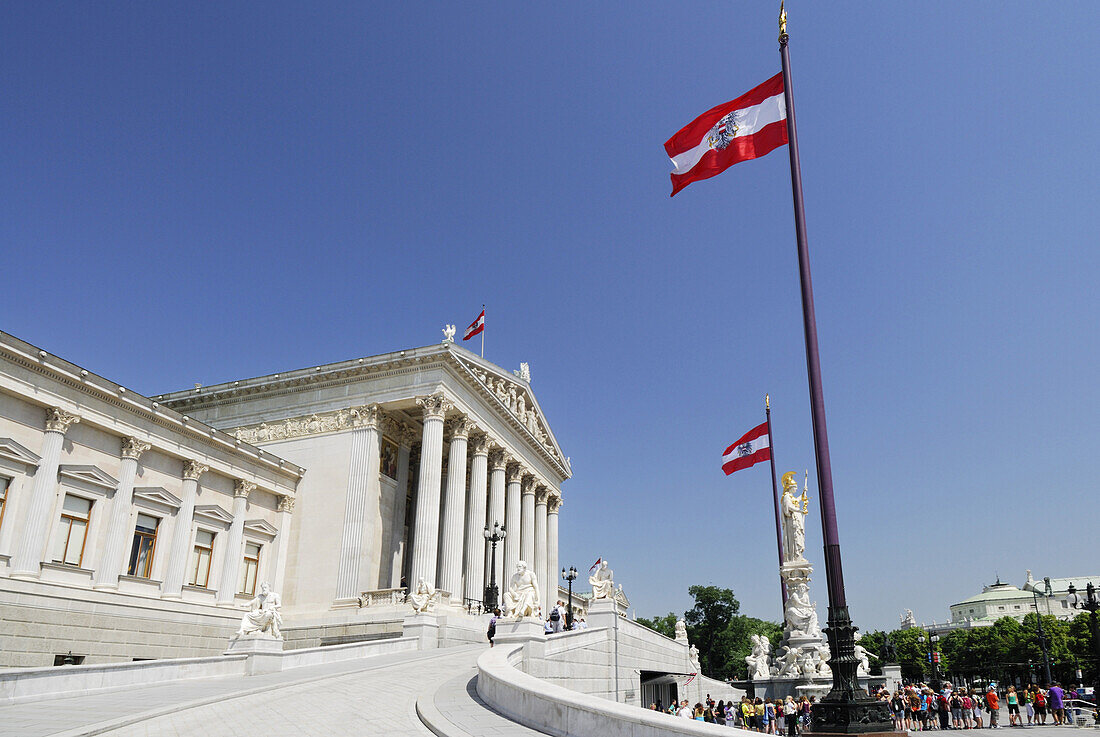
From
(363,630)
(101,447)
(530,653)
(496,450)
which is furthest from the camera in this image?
(496,450)

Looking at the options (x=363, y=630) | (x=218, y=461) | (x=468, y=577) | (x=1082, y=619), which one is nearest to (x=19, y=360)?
(x=218, y=461)

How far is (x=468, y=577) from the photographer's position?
37.4 meters

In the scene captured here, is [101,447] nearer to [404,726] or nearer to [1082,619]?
[404,726]

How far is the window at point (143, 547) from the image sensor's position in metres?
27.4

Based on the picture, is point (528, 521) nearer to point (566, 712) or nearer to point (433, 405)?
point (433, 405)

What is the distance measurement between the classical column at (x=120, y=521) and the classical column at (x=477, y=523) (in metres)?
16.1

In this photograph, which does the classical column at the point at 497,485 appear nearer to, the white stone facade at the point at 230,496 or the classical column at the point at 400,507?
the white stone facade at the point at 230,496

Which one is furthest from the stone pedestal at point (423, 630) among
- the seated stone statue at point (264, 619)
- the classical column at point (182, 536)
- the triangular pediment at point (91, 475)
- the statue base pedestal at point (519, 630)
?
the triangular pediment at point (91, 475)

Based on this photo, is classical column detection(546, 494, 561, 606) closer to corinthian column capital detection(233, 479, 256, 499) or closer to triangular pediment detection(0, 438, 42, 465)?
corinthian column capital detection(233, 479, 256, 499)

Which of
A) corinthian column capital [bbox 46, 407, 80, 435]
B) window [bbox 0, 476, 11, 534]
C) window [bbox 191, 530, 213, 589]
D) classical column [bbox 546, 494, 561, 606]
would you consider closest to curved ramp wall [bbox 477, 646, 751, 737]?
window [bbox 0, 476, 11, 534]

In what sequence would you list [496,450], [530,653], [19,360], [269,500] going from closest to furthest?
[530,653]
[19,360]
[269,500]
[496,450]

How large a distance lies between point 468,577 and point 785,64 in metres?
30.1

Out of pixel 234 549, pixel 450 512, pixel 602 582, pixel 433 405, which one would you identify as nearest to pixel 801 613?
pixel 602 582

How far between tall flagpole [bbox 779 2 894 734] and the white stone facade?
23.4 m
